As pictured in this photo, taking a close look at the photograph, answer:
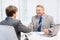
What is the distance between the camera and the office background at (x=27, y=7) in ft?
13.6

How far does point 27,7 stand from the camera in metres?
4.25

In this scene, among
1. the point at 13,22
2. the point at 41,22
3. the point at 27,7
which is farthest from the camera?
the point at 27,7

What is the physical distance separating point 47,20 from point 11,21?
1106 mm

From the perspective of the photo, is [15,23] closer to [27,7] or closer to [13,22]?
[13,22]

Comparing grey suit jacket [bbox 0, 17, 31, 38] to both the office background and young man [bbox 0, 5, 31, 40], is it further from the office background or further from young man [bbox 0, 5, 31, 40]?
the office background

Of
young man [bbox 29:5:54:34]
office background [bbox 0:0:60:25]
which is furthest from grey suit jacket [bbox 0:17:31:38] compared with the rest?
office background [bbox 0:0:60:25]

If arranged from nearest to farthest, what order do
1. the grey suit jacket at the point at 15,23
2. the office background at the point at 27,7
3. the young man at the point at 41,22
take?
1. the grey suit jacket at the point at 15,23
2. the young man at the point at 41,22
3. the office background at the point at 27,7

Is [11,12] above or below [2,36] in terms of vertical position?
above

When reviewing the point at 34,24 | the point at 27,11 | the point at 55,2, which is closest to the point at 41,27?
the point at 34,24

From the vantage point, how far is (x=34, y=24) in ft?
10.3

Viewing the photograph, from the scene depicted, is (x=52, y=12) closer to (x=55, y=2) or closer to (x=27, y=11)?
(x=55, y=2)

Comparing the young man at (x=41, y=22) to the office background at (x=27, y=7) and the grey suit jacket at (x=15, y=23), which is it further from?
the office background at (x=27, y=7)

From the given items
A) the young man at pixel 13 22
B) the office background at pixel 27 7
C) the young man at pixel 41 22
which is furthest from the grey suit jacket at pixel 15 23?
the office background at pixel 27 7

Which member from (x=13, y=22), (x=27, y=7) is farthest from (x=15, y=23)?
(x=27, y=7)
